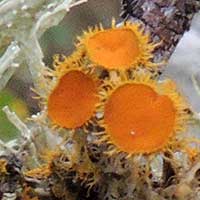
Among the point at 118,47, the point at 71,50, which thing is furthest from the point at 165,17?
the point at 71,50

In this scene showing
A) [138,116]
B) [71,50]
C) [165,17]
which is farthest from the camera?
[71,50]

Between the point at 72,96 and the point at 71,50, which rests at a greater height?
the point at 72,96

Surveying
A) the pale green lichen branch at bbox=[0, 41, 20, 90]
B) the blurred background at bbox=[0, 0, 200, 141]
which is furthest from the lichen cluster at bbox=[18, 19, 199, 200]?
the blurred background at bbox=[0, 0, 200, 141]

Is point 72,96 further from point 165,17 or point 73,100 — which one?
point 165,17

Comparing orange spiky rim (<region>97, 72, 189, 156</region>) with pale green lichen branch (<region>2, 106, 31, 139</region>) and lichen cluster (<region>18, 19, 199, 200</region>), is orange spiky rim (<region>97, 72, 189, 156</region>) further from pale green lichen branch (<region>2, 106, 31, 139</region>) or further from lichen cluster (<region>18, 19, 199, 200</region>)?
pale green lichen branch (<region>2, 106, 31, 139</region>)

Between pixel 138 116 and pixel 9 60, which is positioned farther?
pixel 9 60

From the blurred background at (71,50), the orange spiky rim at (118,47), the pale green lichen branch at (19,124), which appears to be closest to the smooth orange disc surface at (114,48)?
the orange spiky rim at (118,47)

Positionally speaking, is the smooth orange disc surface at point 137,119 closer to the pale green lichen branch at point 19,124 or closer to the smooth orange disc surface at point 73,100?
the smooth orange disc surface at point 73,100
